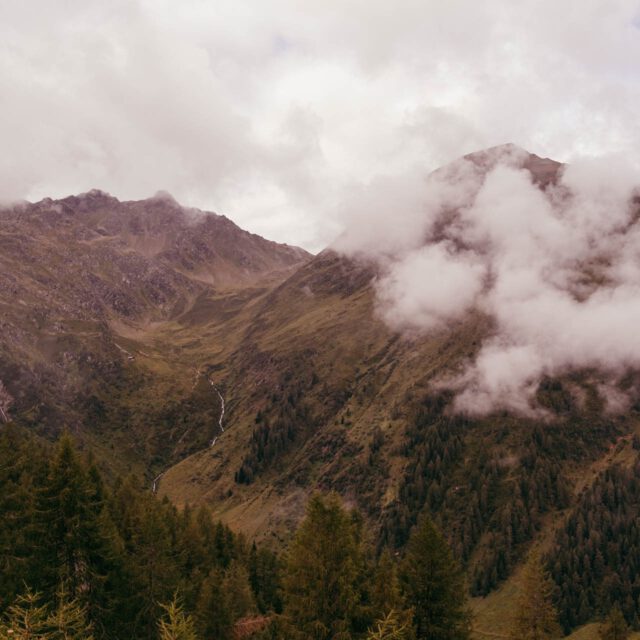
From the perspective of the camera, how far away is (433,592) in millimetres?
49500

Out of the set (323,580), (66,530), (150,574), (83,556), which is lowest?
(150,574)

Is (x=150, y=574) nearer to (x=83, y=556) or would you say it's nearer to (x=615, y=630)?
(x=83, y=556)

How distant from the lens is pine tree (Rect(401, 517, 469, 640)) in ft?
160

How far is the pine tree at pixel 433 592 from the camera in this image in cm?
4878

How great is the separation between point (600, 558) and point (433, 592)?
533ft

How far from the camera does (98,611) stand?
151 feet

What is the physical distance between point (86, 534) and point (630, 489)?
204960 mm

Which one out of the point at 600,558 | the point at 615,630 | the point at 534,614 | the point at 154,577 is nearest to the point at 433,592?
the point at 154,577

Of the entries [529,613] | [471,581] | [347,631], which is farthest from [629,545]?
[347,631]

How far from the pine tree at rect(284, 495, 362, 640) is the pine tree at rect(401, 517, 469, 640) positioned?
9517 mm

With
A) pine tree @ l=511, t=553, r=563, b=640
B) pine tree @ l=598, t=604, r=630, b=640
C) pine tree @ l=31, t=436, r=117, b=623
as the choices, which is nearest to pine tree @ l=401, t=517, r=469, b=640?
pine tree @ l=31, t=436, r=117, b=623

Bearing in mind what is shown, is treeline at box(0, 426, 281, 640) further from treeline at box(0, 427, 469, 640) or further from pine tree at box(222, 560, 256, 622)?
pine tree at box(222, 560, 256, 622)

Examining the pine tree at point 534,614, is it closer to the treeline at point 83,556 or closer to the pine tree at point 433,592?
the pine tree at point 433,592

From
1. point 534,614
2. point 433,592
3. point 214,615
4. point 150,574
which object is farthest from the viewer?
point 534,614
